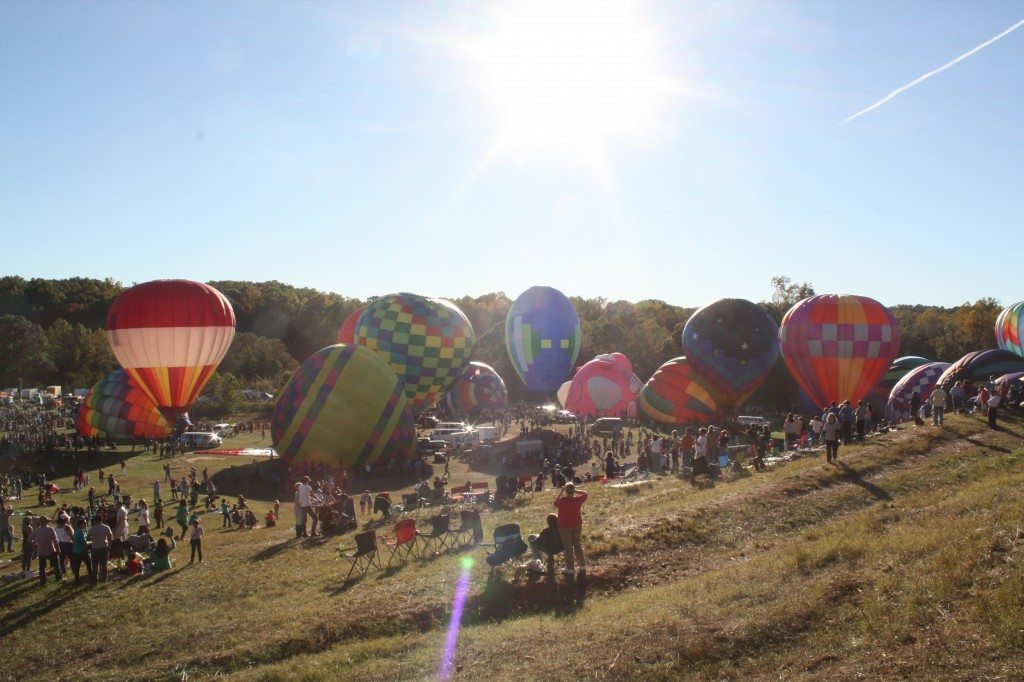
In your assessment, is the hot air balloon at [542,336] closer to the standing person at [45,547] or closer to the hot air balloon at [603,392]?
the hot air balloon at [603,392]

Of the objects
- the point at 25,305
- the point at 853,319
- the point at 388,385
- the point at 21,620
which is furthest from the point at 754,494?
the point at 25,305

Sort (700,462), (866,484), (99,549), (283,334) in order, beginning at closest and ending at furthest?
(99,549) < (866,484) < (700,462) < (283,334)

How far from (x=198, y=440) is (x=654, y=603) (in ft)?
107

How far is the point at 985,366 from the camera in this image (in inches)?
1005

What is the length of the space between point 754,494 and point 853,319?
63.5ft

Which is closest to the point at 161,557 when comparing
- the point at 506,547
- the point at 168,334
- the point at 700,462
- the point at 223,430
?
the point at 506,547

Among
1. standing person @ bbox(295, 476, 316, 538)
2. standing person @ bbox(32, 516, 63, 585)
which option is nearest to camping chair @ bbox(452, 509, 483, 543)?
standing person @ bbox(295, 476, 316, 538)

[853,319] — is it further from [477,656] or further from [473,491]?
[477,656]

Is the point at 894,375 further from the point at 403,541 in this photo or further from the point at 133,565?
the point at 133,565

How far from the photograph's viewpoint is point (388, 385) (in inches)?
1077

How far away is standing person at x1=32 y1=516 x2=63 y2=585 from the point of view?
39.5ft

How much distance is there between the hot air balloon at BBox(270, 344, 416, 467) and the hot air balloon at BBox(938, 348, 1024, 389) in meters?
19.9

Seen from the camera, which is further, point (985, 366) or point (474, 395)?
point (474, 395)

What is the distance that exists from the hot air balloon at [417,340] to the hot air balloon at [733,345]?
39.5 ft
